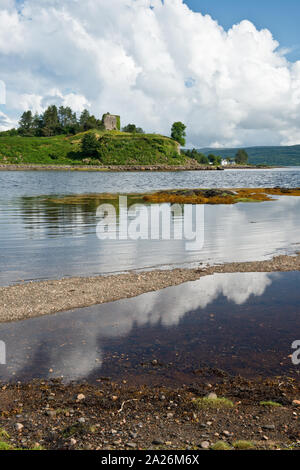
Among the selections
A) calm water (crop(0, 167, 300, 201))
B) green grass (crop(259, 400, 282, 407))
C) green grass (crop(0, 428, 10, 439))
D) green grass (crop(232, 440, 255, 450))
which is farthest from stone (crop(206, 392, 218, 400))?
calm water (crop(0, 167, 300, 201))

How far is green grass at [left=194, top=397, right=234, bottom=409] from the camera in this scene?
8028mm

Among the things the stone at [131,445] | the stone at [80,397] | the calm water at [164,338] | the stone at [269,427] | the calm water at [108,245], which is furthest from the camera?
the calm water at [108,245]

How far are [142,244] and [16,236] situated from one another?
9.47 metres

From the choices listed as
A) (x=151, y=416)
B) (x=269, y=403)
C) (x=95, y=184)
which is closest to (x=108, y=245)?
(x=151, y=416)

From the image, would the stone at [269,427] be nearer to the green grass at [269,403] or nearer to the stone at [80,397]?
the green grass at [269,403]

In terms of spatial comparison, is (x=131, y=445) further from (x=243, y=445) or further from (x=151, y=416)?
(x=243, y=445)

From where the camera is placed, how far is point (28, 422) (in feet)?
24.1

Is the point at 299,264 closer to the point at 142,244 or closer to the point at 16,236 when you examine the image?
the point at 142,244

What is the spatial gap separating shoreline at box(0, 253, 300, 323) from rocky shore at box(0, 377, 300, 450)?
465cm

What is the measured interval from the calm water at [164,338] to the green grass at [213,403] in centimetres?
97

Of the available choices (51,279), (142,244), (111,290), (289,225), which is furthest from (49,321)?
(289,225)

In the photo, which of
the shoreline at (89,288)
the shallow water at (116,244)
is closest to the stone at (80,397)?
the shoreline at (89,288)

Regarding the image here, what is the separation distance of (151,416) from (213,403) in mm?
1459

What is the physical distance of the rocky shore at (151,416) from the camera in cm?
672
